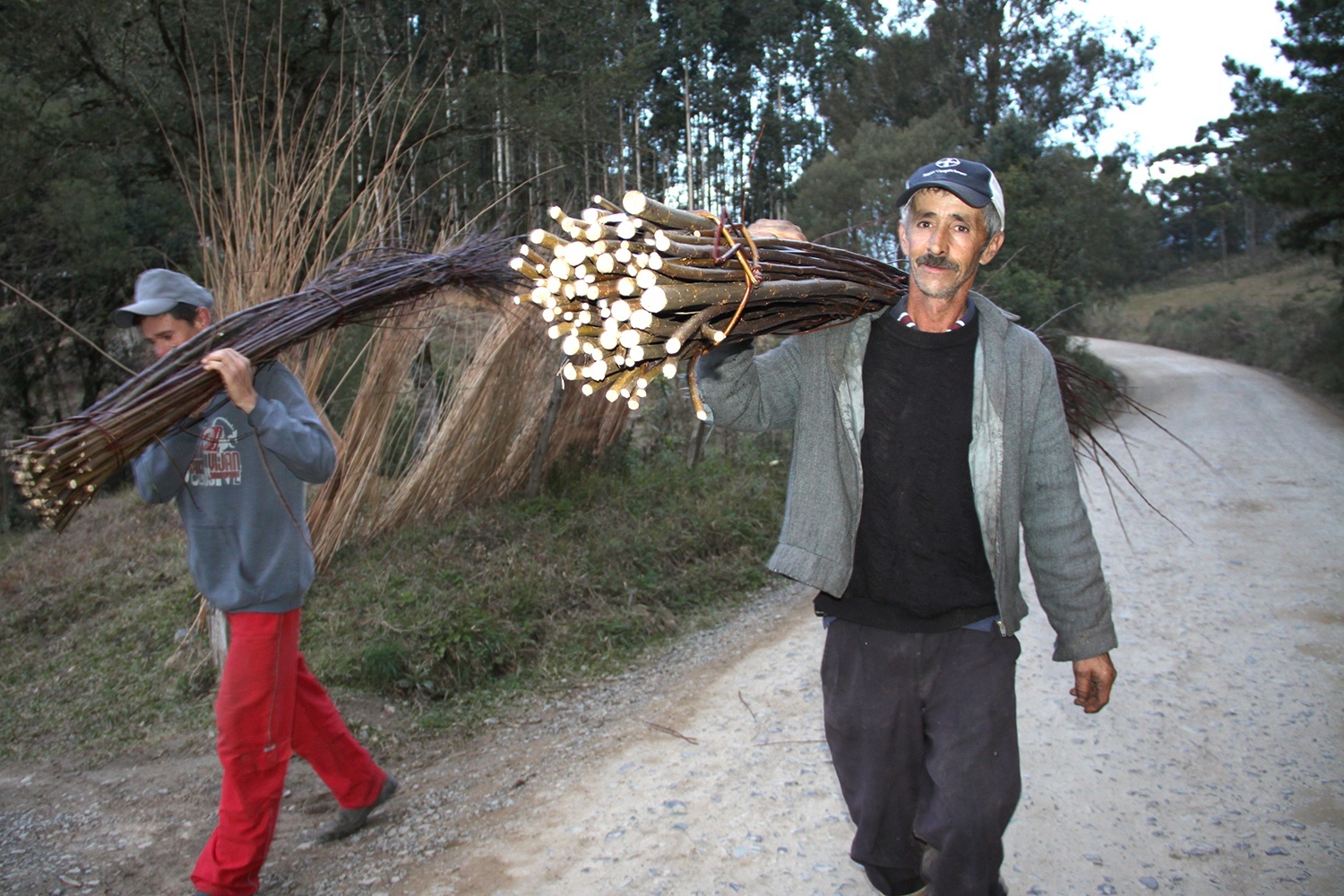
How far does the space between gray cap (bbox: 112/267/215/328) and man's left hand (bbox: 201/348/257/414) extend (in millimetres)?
325

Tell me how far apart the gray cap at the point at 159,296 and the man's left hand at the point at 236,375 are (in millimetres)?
325

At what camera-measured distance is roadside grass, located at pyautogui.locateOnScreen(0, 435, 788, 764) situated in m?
4.44

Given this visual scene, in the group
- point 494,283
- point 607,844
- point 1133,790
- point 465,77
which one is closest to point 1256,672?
point 1133,790

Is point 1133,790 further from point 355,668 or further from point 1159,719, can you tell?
point 355,668

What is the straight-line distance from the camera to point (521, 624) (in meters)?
5.02

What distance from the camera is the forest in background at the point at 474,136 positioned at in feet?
26.7

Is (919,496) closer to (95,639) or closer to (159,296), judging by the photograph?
(159,296)

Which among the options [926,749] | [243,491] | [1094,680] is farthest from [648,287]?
[243,491]

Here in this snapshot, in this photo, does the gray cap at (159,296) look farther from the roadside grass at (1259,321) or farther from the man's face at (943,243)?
the roadside grass at (1259,321)

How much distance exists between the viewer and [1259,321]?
79.2 feet

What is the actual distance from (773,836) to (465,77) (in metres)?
9.13

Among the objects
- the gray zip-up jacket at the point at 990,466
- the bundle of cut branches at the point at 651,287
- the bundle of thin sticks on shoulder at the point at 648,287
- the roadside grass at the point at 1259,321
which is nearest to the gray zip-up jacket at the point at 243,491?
the bundle of cut branches at the point at 651,287

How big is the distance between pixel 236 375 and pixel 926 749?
2.12 metres

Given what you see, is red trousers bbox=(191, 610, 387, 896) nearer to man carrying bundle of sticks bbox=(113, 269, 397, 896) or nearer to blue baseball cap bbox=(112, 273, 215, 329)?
man carrying bundle of sticks bbox=(113, 269, 397, 896)
